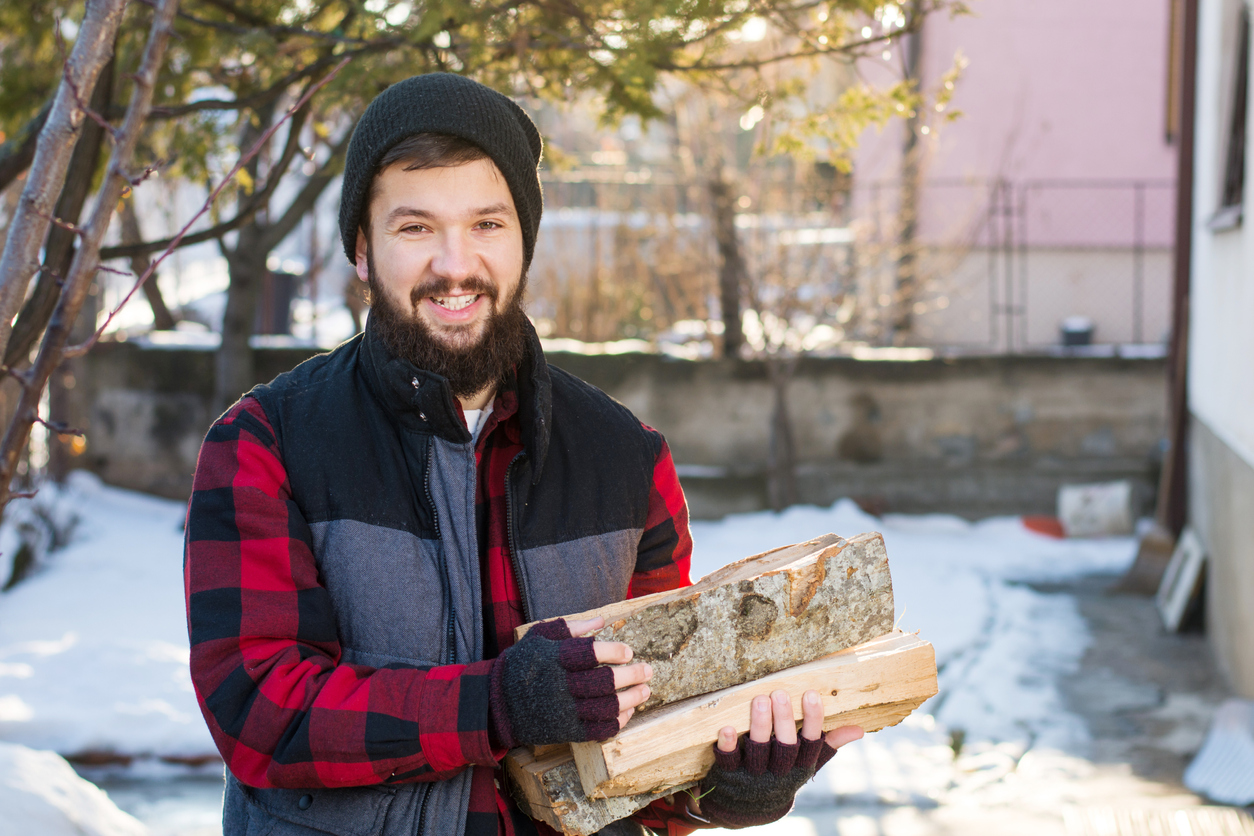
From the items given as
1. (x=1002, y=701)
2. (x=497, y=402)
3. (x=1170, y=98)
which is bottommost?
(x=1002, y=701)

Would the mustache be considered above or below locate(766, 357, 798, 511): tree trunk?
above

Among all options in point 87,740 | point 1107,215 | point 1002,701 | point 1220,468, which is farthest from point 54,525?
point 1107,215

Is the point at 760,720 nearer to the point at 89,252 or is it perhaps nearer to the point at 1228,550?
the point at 89,252

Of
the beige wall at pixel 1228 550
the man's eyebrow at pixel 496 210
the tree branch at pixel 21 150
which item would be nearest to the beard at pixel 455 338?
the man's eyebrow at pixel 496 210

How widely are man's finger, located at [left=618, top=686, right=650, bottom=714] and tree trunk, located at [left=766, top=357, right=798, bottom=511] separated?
22.9 feet

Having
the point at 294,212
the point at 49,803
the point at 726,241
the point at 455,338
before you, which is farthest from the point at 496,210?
the point at 726,241

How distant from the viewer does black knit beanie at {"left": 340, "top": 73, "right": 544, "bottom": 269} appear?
1677mm

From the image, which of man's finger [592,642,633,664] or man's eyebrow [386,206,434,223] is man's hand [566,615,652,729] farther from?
man's eyebrow [386,206,434,223]

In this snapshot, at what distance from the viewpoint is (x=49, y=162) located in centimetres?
198

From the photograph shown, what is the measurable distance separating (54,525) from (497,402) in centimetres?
634

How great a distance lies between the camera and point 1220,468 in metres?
5.92

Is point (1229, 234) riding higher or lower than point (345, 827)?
higher

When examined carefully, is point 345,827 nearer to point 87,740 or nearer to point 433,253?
point 433,253

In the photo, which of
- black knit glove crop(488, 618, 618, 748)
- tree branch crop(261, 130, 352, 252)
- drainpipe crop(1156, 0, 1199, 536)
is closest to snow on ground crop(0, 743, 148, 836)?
black knit glove crop(488, 618, 618, 748)
